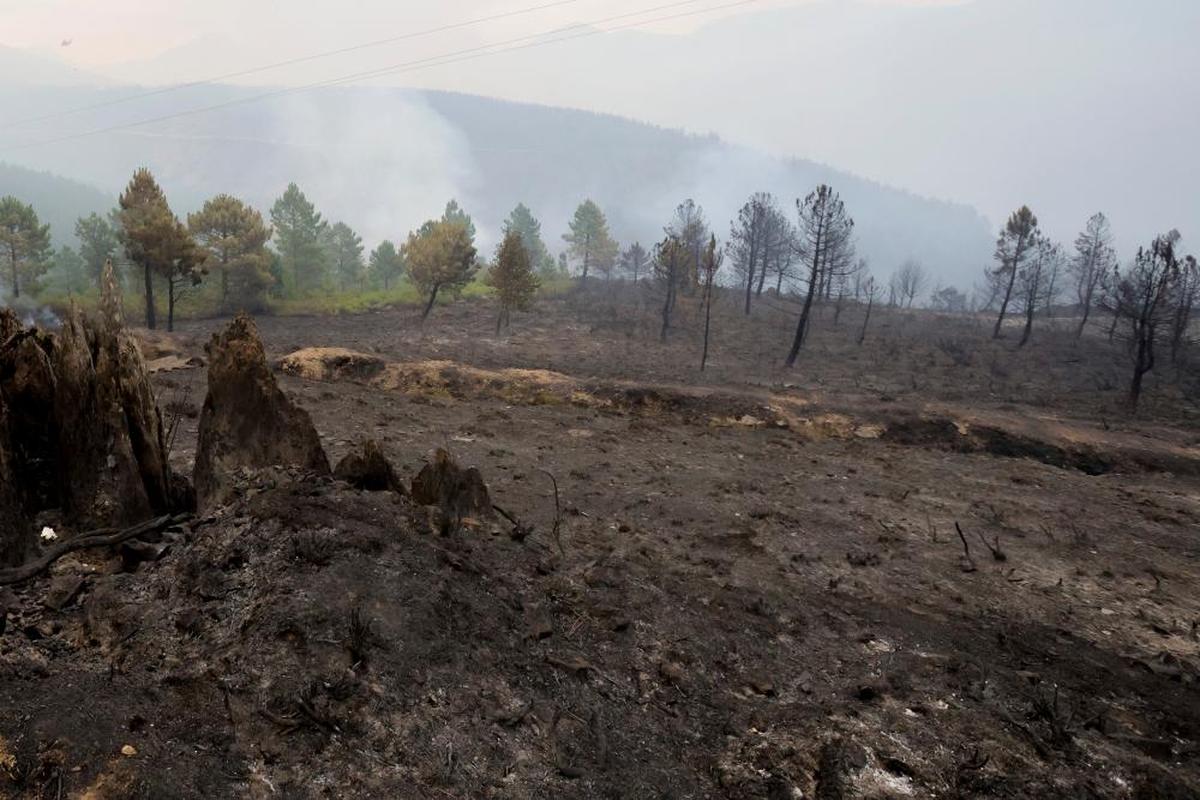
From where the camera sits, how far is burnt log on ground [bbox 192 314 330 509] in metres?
7.93

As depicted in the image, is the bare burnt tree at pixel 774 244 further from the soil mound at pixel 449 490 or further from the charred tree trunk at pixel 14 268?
the charred tree trunk at pixel 14 268

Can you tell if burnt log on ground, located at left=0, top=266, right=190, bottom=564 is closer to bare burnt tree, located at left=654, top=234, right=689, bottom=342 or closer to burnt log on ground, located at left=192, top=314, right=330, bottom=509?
burnt log on ground, located at left=192, top=314, right=330, bottom=509

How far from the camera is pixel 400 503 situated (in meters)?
7.64

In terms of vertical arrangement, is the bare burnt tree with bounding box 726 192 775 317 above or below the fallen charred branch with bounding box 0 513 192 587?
above

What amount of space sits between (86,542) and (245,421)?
274 centimetres

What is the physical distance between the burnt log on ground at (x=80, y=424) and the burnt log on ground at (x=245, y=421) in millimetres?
691

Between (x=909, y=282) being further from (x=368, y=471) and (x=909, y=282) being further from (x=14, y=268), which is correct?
(x=14, y=268)

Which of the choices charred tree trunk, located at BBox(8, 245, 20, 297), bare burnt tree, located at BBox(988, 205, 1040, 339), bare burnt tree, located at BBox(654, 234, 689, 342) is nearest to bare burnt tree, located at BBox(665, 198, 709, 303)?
bare burnt tree, located at BBox(654, 234, 689, 342)

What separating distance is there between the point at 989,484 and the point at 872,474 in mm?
3125

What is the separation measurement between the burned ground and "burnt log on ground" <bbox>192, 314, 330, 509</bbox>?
873 mm

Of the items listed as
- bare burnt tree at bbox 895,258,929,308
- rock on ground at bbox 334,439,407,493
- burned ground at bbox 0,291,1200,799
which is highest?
bare burnt tree at bbox 895,258,929,308

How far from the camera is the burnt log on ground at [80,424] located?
21.8 feet

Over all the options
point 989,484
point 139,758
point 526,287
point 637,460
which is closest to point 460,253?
point 526,287

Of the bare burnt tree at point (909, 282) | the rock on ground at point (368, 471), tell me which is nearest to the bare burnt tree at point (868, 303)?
the bare burnt tree at point (909, 282)
